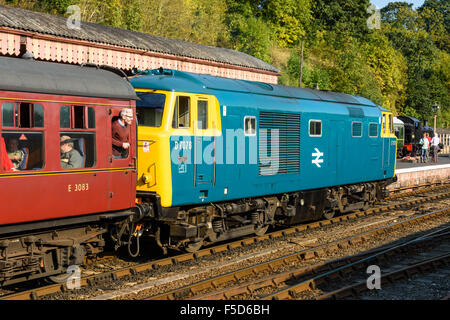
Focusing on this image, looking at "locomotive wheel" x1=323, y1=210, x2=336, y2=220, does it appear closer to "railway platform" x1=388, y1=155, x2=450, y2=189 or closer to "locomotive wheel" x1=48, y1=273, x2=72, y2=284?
"railway platform" x1=388, y1=155, x2=450, y2=189

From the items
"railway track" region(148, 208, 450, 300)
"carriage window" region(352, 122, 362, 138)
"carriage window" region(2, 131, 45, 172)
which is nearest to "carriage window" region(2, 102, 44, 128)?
"carriage window" region(2, 131, 45, 172)

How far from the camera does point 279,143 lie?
14102 millimetres

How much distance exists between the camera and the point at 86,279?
32.7ft

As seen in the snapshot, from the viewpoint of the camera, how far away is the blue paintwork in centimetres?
1162

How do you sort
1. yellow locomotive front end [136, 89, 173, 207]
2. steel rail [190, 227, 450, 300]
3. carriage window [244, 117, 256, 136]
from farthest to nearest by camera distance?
carriage window [244, 117, 256, 136], yellow locomotive front end [136, 89, 173, 207], steel rail [190, 227, 450, 300]

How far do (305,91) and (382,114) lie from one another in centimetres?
496

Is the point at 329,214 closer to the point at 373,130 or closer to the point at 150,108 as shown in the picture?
the point at 373,130

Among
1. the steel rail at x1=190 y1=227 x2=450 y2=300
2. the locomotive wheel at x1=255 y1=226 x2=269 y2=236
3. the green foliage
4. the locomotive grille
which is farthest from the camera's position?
the green foliage

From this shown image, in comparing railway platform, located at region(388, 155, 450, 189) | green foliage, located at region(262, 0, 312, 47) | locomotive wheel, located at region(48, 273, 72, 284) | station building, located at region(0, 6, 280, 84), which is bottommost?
locomotive wheel, located at region(48, 273, 72, 284)

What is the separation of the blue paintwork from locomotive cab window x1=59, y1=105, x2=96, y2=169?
1.99 m

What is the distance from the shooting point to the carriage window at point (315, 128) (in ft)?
50.7

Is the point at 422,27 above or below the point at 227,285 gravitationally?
above
